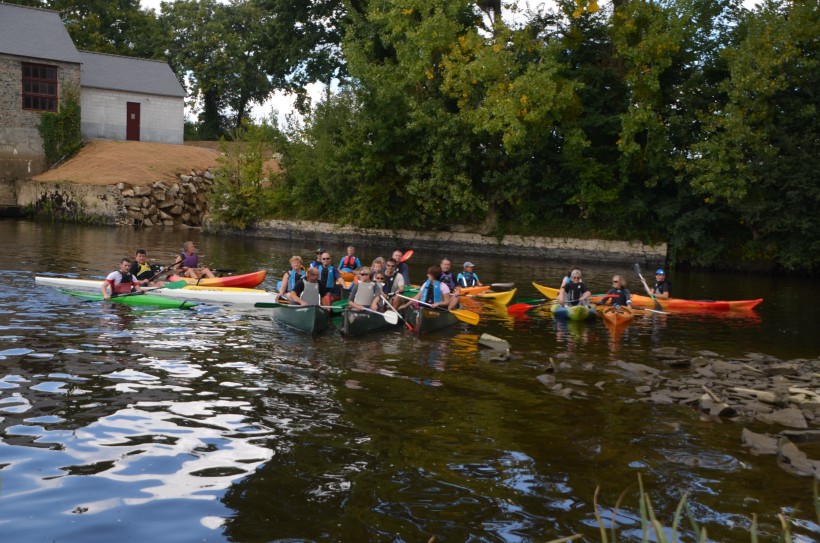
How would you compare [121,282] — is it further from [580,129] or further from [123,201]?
[123,201]

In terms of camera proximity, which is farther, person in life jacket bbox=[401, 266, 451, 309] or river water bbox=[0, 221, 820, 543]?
person in life jacket bbox=[401, 266, 451, 309]

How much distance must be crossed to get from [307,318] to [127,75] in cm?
4302

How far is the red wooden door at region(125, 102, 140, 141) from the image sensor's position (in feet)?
168

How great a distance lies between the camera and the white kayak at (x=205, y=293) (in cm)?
1767

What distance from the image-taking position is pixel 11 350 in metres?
11.5

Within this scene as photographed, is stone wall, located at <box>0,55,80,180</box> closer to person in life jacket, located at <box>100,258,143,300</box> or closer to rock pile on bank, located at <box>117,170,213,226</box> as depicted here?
rock pile on bank, located at <box>117,170,213,226</box>

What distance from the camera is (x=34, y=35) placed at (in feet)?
155

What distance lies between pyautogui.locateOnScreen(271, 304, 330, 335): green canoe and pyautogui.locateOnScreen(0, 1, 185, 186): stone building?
124ft

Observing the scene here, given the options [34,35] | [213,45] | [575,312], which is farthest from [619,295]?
[213,45]


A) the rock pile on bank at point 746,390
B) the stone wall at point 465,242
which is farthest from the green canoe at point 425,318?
the stone wall at point 465,242

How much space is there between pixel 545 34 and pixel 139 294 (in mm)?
25644

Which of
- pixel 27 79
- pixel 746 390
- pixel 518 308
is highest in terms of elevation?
pixel 27 79

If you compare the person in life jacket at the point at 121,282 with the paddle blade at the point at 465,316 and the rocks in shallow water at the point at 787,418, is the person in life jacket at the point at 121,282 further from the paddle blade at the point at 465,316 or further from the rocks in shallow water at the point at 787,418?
the rocks in shallow water at the point at 787,418

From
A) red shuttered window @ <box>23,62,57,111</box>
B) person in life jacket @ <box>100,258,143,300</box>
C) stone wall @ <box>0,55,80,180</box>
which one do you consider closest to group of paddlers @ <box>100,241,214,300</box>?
person in life jacket @ <box>100,258,143,300</box>
